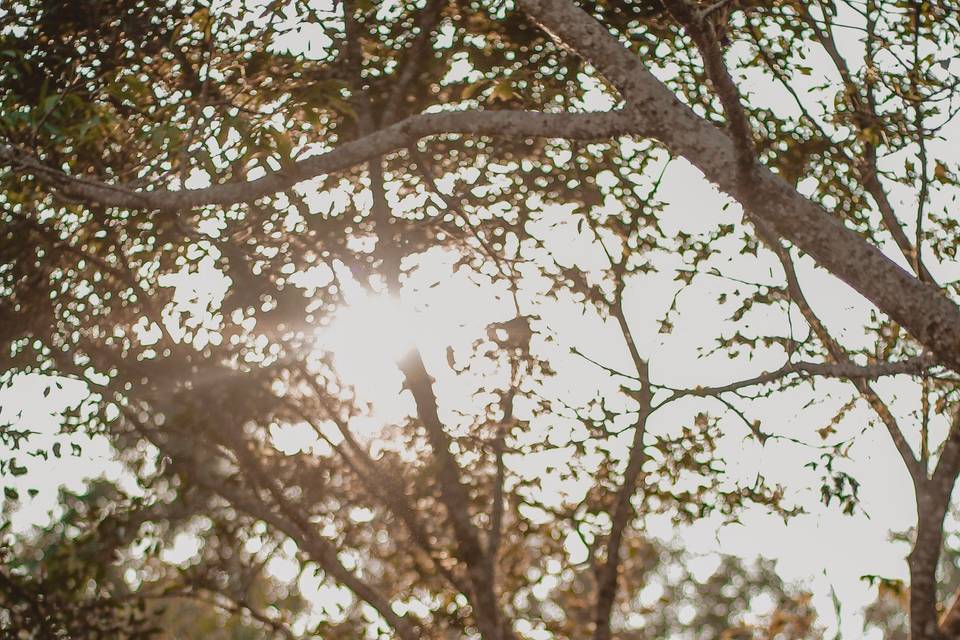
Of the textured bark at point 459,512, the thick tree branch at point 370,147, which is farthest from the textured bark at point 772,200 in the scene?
the textured bark at point 459,512

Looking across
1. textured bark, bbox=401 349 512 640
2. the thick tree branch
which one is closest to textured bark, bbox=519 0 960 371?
the thick tree branch

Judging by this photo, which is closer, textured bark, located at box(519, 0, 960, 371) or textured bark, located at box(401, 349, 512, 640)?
textured bark, located at box(519, 0, 960, 371)

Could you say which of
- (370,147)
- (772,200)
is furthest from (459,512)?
(772,200)

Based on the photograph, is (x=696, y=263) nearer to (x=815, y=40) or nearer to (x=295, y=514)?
(x=815, y=40)

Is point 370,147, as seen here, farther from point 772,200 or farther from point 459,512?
point 459,512

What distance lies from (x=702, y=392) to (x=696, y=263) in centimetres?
383

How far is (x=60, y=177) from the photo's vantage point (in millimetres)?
5887

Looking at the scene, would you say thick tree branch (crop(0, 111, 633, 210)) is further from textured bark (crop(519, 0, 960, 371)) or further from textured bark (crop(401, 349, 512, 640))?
textured bark (crop(401, 349, 512, 640))

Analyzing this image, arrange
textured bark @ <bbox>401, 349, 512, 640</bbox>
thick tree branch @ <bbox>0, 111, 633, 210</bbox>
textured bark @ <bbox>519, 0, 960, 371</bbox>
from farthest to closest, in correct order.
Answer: textured bark @ <bbox>401, 349, 512, 640</bbox> → thick tree branch @ <bbox>0, 111, 633, 210</bbox> → textured bark @ <bbox>519, 0, 960, 371</bbox>

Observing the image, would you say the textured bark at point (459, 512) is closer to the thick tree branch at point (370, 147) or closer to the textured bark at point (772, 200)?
the thick tree branch at point (370, 147)

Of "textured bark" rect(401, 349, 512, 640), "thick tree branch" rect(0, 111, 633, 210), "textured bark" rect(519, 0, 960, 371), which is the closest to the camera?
"textured bark" rect(519, 0, 960, 371)

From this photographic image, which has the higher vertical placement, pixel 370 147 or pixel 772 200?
pixel 370 147

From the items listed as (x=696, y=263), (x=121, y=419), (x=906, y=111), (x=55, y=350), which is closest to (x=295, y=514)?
(x=121, y=419)

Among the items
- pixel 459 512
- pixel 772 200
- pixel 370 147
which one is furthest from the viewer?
pixel 459 512
